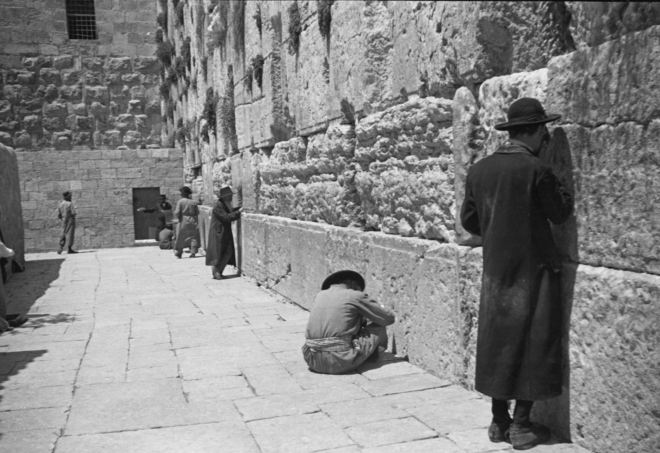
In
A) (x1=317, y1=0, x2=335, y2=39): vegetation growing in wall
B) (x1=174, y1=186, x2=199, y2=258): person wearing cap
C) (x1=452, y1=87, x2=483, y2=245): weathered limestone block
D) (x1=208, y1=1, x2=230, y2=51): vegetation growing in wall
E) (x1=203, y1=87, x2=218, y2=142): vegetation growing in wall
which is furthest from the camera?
(x1=174, y1=186, x2=199, y2=258): person wearing cap

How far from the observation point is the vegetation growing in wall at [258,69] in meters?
9.20

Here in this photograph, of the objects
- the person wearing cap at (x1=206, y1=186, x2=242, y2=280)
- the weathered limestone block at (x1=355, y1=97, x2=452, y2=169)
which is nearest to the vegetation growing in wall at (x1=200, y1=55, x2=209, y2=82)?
the person wearing cap at (x1=206, y1=186, x2=242, y2=280)

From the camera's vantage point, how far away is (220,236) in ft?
34.9

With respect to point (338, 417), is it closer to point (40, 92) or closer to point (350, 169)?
point (350, 169)

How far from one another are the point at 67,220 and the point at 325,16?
12.0m

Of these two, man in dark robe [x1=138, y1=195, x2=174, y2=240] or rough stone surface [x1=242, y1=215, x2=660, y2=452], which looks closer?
rough stone surface [x1=242, y1=215, x2=660, y2=452]

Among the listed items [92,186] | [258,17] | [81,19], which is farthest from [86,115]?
[258,17]

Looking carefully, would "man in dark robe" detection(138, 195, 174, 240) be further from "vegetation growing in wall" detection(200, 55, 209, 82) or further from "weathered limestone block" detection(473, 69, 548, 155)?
"weathered limestone block" detection(473, 69, 548, 155)

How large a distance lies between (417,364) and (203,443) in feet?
5.77

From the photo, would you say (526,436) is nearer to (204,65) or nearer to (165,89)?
(204,65)

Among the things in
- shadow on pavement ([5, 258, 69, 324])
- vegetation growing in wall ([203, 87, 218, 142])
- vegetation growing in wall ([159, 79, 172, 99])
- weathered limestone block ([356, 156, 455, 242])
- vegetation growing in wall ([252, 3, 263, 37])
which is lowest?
shadow on pavement ([5, 258, 69, 324])

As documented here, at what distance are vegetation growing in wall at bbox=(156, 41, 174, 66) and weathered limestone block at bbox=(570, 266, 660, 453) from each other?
57.7 feet

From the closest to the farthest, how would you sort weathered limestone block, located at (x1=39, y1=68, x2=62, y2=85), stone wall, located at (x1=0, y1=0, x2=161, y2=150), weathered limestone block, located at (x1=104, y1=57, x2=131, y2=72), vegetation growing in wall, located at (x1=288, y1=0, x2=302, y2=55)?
vegetation growing in wall, located at (x1=288, y1=0, x2=302, y2=55) < stone wall, located at (x1=0, y1=0, x2=161, y2=150) < weathered limestone block, located at (x1=39, y1=68, x2=62, y2=85) < weathered limestone block, located at (x1=104, y1=57, x2=131, y2=72)

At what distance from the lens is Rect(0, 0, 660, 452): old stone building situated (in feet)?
9.40
